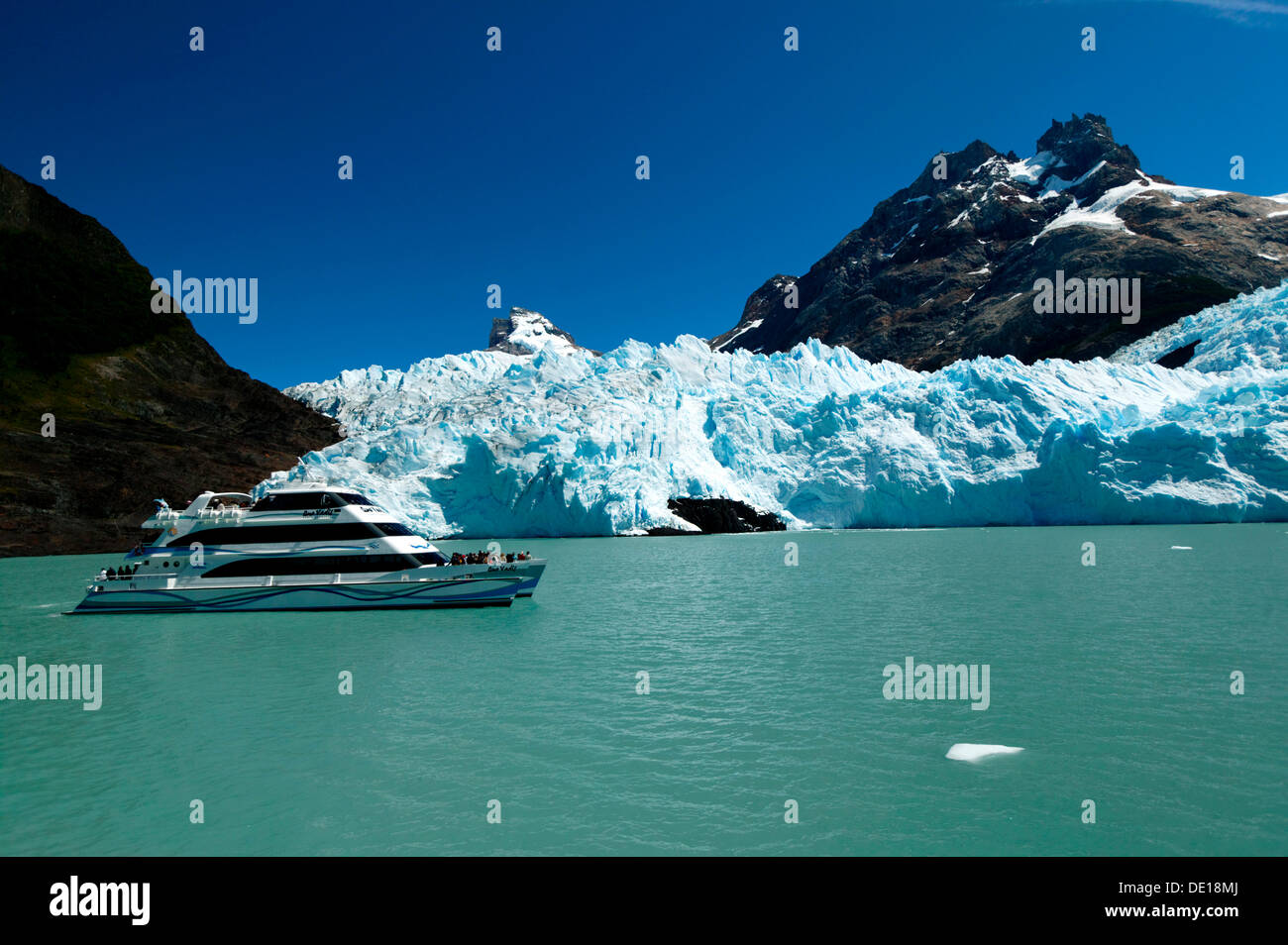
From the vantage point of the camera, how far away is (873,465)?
6281 cm

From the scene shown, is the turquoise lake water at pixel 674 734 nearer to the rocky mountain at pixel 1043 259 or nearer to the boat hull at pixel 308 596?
the boat hull at pixel 308 596

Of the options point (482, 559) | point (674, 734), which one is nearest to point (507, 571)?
point (482, 559)

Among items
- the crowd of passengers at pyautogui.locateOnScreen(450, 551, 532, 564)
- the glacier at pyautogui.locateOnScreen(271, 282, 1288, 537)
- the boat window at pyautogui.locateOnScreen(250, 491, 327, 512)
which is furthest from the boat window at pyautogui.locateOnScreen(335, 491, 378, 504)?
the glacier at pyautogui.locateOnScreen(271, 282, 1288, 537)

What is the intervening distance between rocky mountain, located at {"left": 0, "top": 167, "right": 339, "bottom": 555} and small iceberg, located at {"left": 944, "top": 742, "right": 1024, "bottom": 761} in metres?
76.5

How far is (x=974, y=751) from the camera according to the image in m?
10.7

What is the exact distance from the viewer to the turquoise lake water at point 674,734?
8477 millimetres

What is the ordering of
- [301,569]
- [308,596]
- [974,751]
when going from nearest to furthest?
[974,751] → [308,596] → [301,569]

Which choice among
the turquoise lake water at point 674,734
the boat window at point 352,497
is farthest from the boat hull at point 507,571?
the boat window at point 352,497

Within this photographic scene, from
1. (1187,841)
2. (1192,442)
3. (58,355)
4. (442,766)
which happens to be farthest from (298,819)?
(58,355)

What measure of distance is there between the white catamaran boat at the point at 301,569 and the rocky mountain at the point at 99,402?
4853cm

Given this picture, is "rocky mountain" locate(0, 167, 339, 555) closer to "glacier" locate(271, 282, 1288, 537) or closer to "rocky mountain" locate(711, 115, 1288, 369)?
"glacier" locate(271, 282, 1288, 537)

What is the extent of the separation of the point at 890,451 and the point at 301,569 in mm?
48499

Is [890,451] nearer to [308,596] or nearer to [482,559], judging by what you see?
[482,559]
